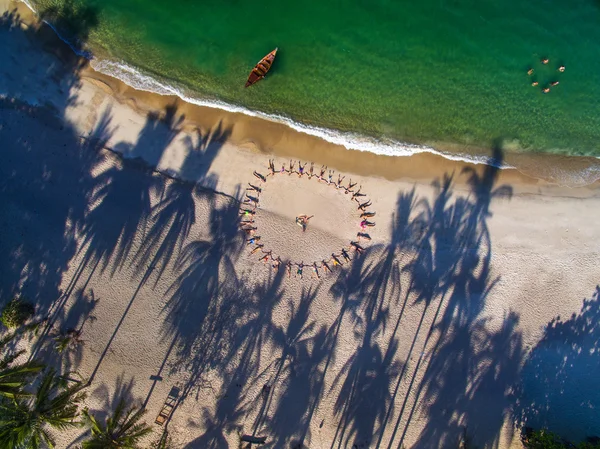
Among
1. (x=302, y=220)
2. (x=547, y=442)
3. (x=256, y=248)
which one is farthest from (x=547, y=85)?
(x=547, y=442)

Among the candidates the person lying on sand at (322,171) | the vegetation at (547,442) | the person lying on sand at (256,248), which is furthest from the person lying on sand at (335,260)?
the vegetation at (547,442)

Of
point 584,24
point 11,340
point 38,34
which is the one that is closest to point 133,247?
point 11,340

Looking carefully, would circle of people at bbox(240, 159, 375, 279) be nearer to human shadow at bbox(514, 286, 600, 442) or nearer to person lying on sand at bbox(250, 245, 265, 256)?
person lying on sand at bbox(250, 245, 265, 256)

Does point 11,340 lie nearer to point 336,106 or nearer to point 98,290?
point 98,290

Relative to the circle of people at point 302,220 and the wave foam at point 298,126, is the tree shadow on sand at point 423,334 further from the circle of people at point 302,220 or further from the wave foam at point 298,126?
the wave foam at point 298,126

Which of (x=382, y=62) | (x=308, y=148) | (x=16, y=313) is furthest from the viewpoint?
(x=382, y=62)

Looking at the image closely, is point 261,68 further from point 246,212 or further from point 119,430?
point 119,430

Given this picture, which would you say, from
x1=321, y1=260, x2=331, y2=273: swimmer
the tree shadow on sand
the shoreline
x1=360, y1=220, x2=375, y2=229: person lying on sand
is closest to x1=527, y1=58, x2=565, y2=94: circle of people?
the shoreline
